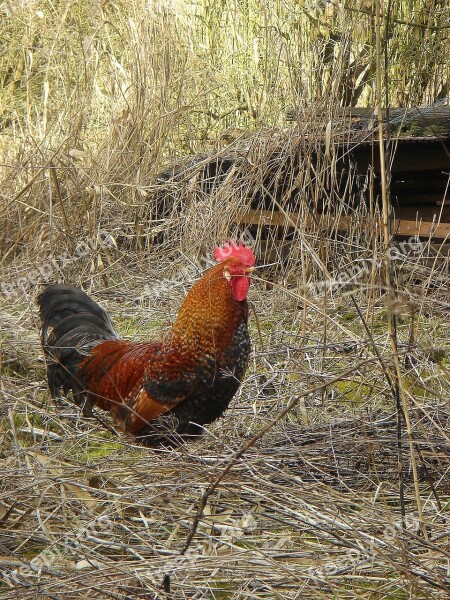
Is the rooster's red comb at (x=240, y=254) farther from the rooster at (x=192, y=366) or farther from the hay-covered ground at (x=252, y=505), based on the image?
the hay-covered ground at (x=252, y=505)

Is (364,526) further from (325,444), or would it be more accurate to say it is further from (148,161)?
(148,161)

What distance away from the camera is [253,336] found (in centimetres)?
498

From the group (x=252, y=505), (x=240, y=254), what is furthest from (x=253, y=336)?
(x=252, y=505)

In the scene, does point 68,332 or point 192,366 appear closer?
point 192,366

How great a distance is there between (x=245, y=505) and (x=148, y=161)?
491 centimetres

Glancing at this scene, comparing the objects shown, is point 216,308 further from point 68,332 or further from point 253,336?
point 253,336

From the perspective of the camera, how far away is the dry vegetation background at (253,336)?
215cm

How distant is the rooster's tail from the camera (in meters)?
3.79

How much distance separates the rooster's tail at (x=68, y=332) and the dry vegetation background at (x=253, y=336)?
187mm

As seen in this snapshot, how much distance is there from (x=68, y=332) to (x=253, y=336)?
1443 millimetres

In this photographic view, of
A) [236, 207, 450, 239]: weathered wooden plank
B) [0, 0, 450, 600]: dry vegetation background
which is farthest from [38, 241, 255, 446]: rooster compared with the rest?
[236, 207, 450, 239]: weathered wooden plank

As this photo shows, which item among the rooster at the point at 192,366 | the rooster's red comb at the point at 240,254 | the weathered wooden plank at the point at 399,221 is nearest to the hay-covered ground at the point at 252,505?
the rooster at the point at 192,366

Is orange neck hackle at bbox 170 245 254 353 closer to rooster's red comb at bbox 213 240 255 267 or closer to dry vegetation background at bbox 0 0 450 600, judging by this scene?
rooster's red comb at bbox 213 240 255 267

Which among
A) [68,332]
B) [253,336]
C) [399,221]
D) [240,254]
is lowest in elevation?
[253,336]
